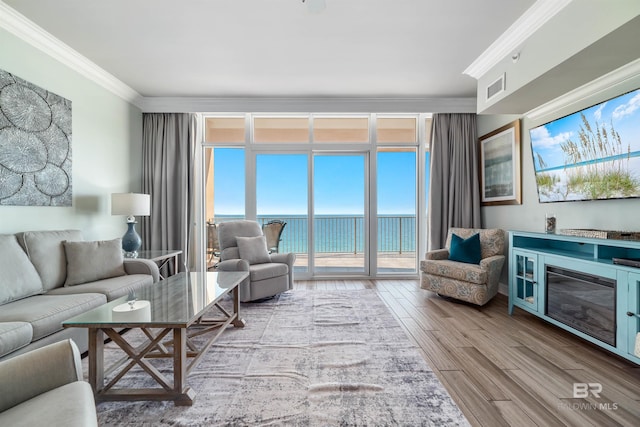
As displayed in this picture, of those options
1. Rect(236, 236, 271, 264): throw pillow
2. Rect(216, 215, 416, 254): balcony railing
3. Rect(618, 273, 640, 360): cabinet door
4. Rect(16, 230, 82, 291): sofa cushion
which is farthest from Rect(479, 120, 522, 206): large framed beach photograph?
Rect(16, 230, 82, 291): sofa cushion

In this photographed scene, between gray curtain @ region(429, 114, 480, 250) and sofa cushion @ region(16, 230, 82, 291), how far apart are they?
4504 mm

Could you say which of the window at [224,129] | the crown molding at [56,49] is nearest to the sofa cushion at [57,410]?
the crown molding at [56,49]

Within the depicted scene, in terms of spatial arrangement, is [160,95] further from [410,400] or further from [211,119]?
[410,400]

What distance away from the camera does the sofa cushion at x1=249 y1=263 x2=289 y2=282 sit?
143 inches

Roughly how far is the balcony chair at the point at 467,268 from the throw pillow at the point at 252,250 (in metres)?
2.08

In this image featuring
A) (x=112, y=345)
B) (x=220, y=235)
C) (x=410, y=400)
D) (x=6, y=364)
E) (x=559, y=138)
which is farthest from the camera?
(x=220, y=235)

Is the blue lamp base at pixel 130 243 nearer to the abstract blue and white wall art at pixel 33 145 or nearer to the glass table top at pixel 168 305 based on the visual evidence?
the abstract blue and white wall art at pixel 33 145

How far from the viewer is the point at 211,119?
511 cm

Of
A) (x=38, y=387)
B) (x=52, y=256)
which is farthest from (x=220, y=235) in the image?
(x=38, y=387)

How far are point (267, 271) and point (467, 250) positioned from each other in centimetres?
248

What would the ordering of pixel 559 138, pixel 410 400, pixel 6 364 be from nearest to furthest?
pixel 6 364, pixel 410 400, pixel 559 138

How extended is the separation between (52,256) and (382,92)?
14.0ft

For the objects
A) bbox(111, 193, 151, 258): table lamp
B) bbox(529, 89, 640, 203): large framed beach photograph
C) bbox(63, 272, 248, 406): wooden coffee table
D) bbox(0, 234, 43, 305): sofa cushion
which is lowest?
bbox(63, 272, 248, 406): wooden coffee table

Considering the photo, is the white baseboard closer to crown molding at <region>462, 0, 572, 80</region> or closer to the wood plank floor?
the wood plank floor
